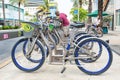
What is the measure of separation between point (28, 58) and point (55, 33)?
5.45ft

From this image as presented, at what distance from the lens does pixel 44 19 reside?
7109 millimetres

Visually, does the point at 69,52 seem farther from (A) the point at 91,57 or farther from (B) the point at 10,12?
(B) the point at 10,12

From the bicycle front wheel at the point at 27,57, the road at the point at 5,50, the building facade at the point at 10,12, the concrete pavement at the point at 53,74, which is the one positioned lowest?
the road at the point at 5,50

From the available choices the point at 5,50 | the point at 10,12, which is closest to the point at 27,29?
the point at 5,50

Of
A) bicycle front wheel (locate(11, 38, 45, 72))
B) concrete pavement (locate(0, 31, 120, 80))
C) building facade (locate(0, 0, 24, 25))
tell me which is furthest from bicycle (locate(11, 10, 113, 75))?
building facade (locate(0, 0, 24, 25))

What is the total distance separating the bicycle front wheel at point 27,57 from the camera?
6766 millimetres

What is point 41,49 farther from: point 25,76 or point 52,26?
point 52,26

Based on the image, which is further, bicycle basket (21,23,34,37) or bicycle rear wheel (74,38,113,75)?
bicycle basket (21,23,34,37)

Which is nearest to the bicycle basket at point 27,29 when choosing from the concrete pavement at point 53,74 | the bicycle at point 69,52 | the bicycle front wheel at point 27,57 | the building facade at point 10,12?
the bicycle at point 69,52

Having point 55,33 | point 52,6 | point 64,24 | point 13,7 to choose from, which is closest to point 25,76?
point 55,33

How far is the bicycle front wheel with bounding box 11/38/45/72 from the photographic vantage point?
677 centimetres

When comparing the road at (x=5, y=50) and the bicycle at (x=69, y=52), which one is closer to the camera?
the bicycle at (x=69, y=52)

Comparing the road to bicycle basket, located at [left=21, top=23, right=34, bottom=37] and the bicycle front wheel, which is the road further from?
bicycle basket, located at [left=21, top=23, right=34, bottom=37]

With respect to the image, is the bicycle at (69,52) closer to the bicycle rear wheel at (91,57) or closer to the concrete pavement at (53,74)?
the bicycle rear wheel at (91,57)
